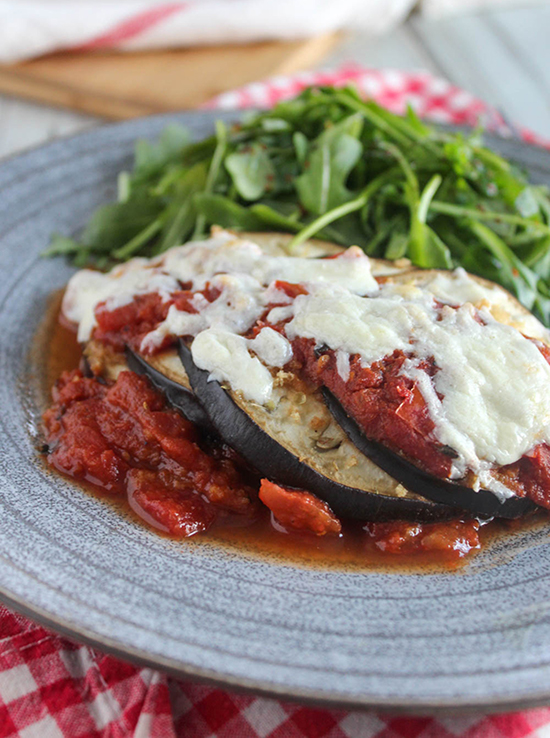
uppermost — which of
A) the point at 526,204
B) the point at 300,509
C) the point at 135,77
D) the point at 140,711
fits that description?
the point at 135,77

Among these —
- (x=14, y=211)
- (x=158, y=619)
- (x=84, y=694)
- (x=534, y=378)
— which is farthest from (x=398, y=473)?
(x=14, y=211)

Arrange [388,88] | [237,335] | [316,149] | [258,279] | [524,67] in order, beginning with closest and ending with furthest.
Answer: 1. [237,335]
2. [258,279]
3. [316,149]
4. [388,88]
5. [524,67]

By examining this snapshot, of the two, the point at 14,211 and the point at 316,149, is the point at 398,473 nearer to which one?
the point at 316,149

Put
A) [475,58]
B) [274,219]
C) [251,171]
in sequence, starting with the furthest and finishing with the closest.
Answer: [475,58], [251,171], [274,219]

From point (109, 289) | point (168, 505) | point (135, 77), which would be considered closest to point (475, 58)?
point (135, 77)

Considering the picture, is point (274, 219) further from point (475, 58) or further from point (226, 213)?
point (475, 58)
